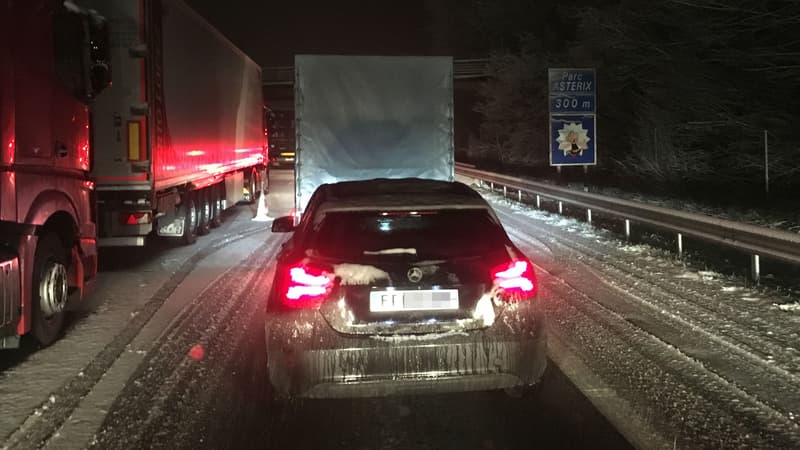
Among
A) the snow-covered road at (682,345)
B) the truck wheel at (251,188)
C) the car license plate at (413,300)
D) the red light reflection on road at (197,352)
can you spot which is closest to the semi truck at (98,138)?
the red light reflection on road at (197,352)

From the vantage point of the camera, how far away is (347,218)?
5.04 metres

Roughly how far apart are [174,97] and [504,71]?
28719mm

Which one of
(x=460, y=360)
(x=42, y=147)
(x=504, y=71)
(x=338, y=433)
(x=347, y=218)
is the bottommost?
(x=338, y=433)

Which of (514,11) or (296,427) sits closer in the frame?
(296,427)

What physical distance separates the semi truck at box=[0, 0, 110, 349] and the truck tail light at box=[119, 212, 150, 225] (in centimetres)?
253

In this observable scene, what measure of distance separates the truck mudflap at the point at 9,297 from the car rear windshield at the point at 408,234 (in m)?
2.53

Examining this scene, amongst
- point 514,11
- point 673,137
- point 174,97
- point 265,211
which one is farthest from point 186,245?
point 514,11

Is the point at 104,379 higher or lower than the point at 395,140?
lower

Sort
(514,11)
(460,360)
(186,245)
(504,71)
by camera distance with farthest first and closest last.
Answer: (514,11) → (504,71) → (186,245) → (460,360)

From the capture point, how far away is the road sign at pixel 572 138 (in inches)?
Answer: 798

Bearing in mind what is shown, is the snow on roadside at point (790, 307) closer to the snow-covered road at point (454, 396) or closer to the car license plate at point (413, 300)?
the snow-covered road at point (454, 396)

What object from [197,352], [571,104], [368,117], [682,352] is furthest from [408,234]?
[571,104]

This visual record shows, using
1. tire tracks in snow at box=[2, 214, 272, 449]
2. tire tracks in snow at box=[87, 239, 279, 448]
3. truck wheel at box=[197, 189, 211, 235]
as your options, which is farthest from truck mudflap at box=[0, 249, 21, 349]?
truck wheel at box=[197, 189, 211, 235]

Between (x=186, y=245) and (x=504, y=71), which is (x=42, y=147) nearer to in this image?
(x=186, y=245)
